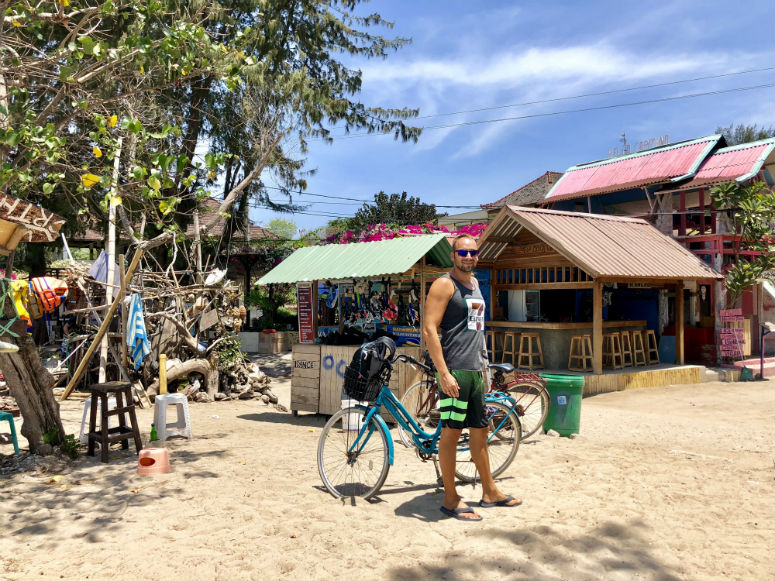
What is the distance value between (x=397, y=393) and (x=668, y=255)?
9494mm

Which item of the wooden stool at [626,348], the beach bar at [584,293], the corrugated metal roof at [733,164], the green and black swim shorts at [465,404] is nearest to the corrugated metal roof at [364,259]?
the green and black swim shorts at [465,404]

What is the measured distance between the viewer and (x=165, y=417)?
773 cm

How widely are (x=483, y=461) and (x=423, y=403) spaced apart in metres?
2.88

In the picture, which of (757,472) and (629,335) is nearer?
(757,472)

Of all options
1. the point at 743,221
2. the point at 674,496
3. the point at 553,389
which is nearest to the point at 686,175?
the point at 743,221

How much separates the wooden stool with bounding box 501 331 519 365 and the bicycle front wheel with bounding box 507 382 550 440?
6.54 metres

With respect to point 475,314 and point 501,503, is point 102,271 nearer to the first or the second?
point 475,314

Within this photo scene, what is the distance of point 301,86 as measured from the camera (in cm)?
1603

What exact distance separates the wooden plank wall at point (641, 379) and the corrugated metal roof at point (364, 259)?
16.8ft

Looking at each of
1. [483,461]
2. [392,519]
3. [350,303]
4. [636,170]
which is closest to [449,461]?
[483,461]

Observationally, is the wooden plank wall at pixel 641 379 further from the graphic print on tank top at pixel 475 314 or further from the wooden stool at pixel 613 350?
the graphic print on tank top at pixel 475 314

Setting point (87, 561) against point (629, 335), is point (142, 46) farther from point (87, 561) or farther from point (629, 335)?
point (629, 335)

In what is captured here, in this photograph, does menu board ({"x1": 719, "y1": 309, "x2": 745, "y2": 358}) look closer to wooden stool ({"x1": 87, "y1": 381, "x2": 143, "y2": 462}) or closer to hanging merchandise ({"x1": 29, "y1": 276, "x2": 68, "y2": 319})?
wooden stool ({"x1": 87, "y1": 381, "x2": 143, "y2": 462})

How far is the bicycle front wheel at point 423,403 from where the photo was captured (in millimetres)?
6501
